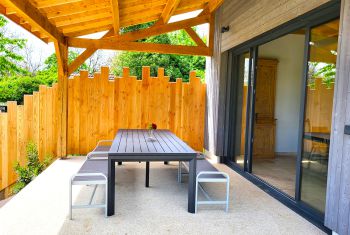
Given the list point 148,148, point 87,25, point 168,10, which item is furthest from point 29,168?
point 168,10

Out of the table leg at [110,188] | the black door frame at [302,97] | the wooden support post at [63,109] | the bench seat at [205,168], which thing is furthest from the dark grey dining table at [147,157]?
the wooden support post at [63,109]

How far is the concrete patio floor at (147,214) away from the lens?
3002mm

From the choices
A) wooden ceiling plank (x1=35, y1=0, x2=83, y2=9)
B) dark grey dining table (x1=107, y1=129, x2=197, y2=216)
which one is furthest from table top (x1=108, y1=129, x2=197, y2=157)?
wooden ceiling plank (x1=35, y1=0, x2=83, y2=9)

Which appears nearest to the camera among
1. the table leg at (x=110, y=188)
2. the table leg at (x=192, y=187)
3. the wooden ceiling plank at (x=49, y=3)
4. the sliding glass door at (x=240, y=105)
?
the table leg at (x=110, y=188)

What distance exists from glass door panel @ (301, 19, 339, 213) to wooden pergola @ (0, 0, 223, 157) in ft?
8.62

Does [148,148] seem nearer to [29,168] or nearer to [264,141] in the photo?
[29,168]

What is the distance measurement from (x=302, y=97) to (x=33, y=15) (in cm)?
362

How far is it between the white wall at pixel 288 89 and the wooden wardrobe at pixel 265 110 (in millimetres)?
175

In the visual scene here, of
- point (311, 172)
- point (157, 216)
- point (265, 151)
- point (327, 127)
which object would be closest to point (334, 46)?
point (327, 127)

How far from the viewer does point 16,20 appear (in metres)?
4.37

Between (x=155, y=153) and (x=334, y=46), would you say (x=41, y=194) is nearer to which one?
(x=155, y=153)

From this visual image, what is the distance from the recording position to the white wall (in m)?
6.84

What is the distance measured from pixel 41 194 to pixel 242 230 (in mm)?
2671

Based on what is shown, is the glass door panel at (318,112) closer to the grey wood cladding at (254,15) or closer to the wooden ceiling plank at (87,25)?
the grey wood cladding at (254,15)
